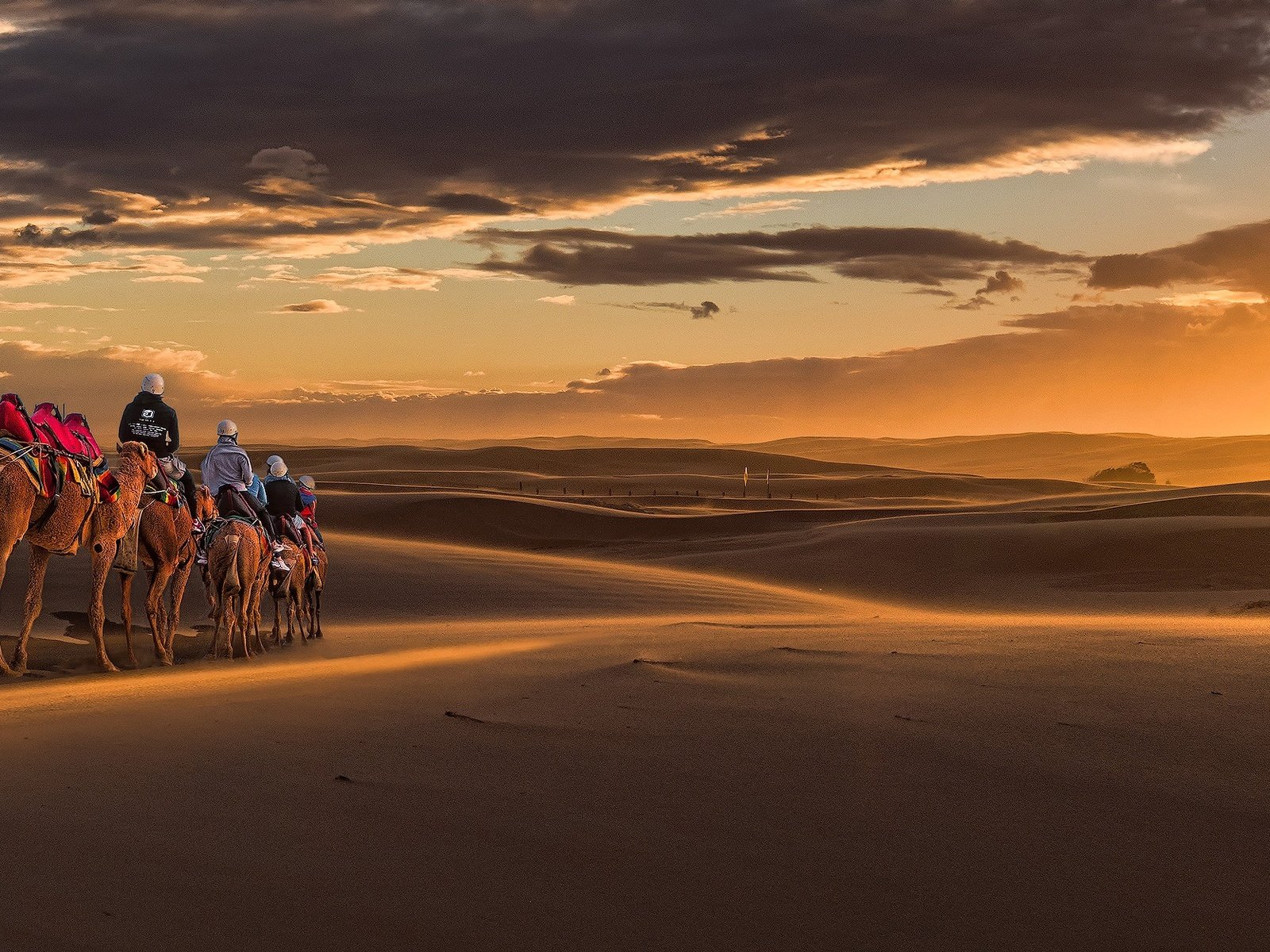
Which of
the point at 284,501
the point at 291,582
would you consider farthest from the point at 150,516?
the point at 291,582

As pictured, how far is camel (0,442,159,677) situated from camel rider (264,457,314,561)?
2.18 m

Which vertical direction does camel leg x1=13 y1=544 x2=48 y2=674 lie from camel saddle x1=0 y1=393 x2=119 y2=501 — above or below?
below

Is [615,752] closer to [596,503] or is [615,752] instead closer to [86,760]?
[86,760]

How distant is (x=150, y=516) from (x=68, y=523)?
1273mm

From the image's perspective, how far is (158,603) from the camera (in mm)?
13344

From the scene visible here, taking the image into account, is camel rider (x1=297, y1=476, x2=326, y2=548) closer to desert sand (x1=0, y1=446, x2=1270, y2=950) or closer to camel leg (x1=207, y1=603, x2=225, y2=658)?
camel leg (x1=207, y1=603, x2=225, y2=658)

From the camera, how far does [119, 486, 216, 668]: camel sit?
13.2 metres

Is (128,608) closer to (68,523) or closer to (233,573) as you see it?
(233,573)

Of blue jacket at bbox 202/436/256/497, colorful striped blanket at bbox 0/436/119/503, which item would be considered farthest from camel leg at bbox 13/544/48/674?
blue jacket at bbox 202/436/256/497

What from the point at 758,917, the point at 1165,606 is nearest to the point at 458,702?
the point at 758,917

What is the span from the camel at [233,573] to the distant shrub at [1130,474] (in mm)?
91997

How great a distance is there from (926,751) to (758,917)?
266 centimetres

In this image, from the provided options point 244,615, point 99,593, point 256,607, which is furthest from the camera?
point 256,607

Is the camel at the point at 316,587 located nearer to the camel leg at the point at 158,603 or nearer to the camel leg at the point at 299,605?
the camel leg at the point at 299,605
